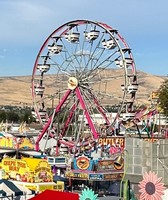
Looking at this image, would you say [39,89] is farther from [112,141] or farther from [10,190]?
[10,190]

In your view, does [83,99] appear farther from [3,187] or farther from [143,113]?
[3,187]

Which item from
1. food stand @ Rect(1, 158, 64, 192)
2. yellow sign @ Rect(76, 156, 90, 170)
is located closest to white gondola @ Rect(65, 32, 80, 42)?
yellow sign @ Rect(76, 156, 90, 170)

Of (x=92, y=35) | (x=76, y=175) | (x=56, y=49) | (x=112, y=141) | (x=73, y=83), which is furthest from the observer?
(x=56, y=49)

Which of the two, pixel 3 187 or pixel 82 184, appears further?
pixel 82 184

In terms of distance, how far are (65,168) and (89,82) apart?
36.8ft

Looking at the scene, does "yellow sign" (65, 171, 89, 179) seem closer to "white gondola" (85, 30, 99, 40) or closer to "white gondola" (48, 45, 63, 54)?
"white gondola" (85, 30, 99, 40)

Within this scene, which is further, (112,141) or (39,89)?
(39,89)

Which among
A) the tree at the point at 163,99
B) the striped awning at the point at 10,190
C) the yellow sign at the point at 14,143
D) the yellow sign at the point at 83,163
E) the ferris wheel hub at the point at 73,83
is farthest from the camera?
the tree at the point at 163,99

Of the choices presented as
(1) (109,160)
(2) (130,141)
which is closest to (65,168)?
(1) (109,160)

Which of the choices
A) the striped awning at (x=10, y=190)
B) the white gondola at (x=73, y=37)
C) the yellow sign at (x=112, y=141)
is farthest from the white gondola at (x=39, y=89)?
the striped awning at (x=10, y=190)

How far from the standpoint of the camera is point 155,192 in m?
15.1

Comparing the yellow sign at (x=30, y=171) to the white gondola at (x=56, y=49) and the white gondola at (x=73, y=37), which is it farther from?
the white gondola at (x=56, y=49)

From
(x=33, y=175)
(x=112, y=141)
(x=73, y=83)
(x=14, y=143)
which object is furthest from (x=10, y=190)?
(x=73, y=83)

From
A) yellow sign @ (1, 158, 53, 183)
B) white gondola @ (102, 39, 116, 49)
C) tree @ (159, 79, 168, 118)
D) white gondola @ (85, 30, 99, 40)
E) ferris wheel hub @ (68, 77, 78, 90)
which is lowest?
yellow sign @ (1, 158, 53, 183)
